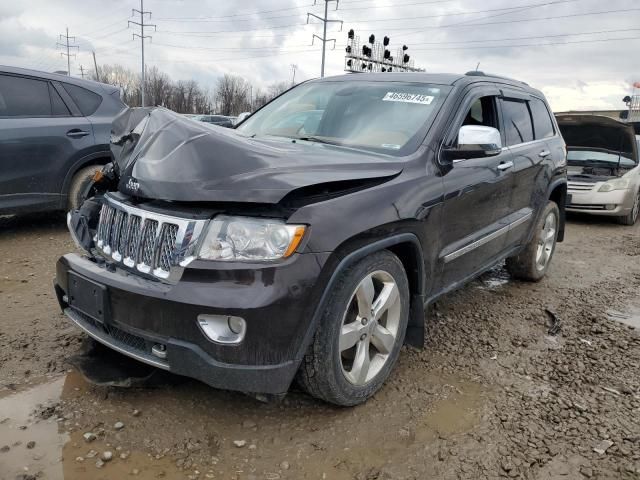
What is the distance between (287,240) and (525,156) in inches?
112

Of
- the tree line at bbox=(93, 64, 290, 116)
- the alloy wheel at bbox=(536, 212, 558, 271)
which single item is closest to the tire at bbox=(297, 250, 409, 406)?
the alloy wheel at bbox=(536, 212, 558, 271)

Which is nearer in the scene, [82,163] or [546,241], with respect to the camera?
[546,241]

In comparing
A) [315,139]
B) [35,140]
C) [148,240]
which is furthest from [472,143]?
[35,140]

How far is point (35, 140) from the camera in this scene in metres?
5.42

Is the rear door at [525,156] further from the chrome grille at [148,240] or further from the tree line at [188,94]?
the tree line at [188,94]

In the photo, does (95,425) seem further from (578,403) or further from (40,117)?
(40,117)

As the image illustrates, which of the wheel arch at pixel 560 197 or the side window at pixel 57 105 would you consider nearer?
the wheel arch at pixel 560 197

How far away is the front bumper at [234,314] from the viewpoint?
7.08 ft

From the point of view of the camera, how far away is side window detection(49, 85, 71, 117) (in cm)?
569

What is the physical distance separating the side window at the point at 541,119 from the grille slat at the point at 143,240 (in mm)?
3663

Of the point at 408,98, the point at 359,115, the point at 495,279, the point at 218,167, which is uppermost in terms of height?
the point at 408,98

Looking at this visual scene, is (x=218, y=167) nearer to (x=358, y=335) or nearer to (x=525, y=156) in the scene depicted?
(x=358, y=335)

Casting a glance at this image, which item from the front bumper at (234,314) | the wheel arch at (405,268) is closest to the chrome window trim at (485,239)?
the wheel arch at (405,268)

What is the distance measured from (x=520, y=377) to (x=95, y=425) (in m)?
2.40
